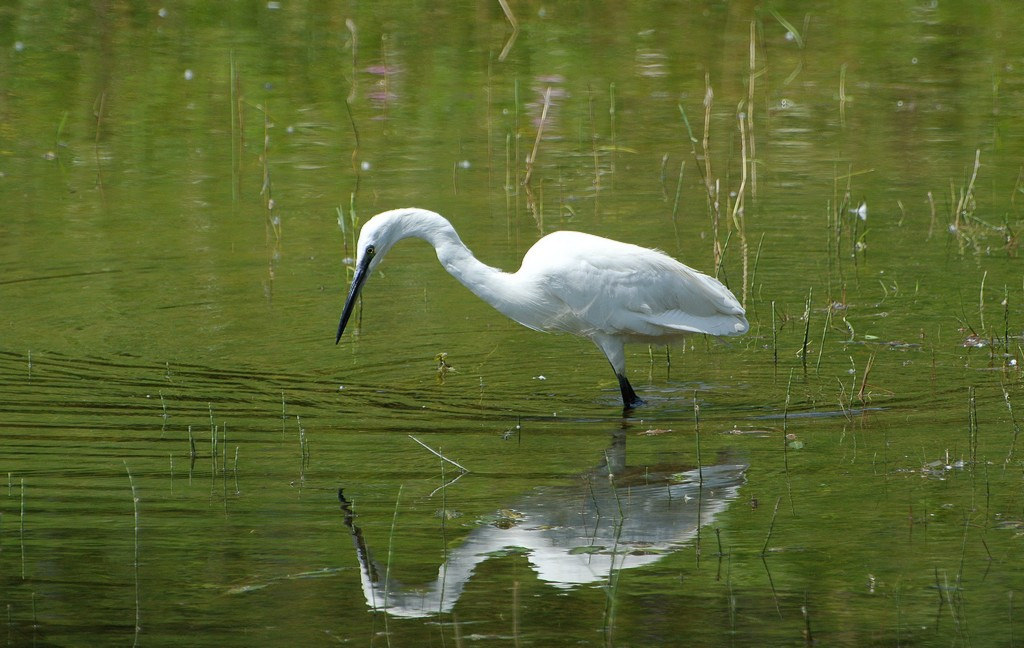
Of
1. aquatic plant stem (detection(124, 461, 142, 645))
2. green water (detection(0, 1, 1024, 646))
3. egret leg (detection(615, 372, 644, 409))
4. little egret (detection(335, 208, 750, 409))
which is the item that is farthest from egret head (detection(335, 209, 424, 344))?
aquatic plant stem (detection(124, 461, 142, 645))

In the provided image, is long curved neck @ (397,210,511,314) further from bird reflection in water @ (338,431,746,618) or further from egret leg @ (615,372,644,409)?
bird reflection in water @ (338,431,746,618)

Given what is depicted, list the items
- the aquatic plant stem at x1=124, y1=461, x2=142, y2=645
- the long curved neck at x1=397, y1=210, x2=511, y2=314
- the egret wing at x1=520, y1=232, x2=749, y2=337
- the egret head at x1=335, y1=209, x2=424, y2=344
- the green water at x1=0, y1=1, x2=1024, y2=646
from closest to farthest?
the aquatic plant stem at x1=124, y1=461, x2=142, y2=645, the green water at x1=0, y1=1, x2=1024, y2=646, the egret head at x1=335, y1=209, x2=424, y2=344, the long curved neck at x1=397, y1=210, x2=511, y2=314, the egret wing at x1=520, y1=232, x2=749, y2=337

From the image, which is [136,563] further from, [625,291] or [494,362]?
[494,362]

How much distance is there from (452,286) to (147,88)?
286 inches

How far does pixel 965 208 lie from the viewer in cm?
1109

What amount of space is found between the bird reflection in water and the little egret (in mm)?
A: 1271

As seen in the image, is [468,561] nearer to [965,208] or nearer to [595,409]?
[595,409]

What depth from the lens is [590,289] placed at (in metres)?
7.63

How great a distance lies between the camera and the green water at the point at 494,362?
506cm

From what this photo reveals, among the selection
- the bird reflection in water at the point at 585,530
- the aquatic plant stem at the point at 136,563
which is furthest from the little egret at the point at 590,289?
the aquatic plant stem at the point at 136,563

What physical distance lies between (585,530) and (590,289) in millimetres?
2223

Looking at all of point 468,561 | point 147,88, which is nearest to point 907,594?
point 468,561

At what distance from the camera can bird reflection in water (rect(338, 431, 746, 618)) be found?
16.7ft

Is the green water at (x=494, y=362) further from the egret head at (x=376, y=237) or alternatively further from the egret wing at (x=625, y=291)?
the egret head at (x=376, y=237)
